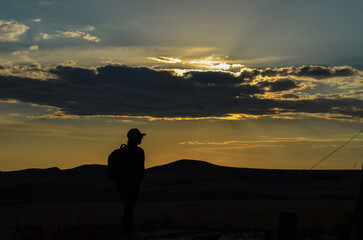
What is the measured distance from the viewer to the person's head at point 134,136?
1310 cm

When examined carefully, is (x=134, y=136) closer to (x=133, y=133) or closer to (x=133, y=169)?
(x=133, y=133)

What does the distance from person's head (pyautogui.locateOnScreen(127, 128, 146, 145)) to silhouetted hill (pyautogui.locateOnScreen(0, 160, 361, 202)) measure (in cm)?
3865

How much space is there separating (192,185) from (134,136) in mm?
60649

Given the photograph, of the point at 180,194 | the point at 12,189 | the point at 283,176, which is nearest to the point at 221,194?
the point at 180,194

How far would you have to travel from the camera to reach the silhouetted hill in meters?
55.9

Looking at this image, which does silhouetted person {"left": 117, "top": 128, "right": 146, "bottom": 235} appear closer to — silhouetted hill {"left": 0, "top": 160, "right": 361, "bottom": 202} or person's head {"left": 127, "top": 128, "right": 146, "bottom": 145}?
person's head {"left": 127, "top": 128, "right": 146, "bottom": 145}

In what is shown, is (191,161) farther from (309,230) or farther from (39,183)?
(309,230)

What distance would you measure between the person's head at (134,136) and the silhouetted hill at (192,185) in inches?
1522

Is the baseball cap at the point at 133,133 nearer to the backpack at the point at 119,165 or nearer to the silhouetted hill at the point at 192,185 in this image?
the backpack at the point at 119,165

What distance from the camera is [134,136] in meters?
13.1

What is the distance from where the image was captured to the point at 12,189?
251 feet

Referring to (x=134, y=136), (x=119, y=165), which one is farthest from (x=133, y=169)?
(x=134, y=136)

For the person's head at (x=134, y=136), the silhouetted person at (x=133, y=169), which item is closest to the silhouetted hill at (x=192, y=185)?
the silhouetted person at (x=133, y=169)

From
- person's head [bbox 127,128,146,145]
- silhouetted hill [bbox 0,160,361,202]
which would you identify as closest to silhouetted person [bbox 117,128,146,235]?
person's head [bbox 127,128,146,145]
